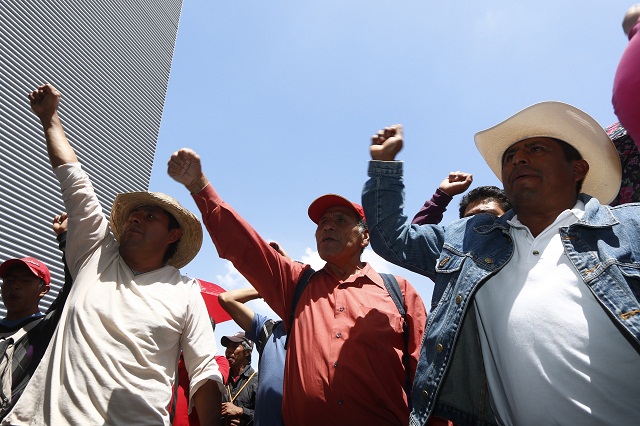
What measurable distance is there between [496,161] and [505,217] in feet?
1.35

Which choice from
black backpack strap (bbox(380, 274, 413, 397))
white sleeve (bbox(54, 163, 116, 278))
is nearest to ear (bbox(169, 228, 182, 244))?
white sleeve (bbox(54, 163, 116, 278))

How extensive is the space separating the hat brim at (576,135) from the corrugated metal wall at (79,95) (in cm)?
3820

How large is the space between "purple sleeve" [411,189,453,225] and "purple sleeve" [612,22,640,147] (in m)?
1.90

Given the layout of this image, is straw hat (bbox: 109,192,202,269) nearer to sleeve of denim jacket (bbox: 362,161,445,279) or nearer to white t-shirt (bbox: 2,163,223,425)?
white t-shirt (bbox: 2,163,223,425)

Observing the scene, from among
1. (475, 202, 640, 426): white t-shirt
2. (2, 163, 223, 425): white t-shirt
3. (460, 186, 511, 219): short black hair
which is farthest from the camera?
(460, 186, 511, 219): short black hair

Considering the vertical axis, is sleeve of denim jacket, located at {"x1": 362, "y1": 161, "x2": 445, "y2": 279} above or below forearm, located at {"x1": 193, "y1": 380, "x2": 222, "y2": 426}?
above

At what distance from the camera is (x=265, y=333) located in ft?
11.5

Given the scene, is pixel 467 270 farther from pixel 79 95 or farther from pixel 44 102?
pixel 79 95

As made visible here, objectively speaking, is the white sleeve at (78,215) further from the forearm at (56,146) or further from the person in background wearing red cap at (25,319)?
the person in background wearing red cap at (25,319)

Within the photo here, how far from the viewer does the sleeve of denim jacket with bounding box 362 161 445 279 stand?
6.37ft

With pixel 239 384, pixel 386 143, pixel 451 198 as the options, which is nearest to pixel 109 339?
pixel 386 143

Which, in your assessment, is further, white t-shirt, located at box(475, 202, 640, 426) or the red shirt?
the red shirt

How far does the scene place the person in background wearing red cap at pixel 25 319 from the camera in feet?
7.64

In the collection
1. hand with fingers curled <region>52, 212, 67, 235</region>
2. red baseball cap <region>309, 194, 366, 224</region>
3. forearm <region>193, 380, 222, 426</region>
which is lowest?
forearm <region>193, 380, 222, 426</region>
